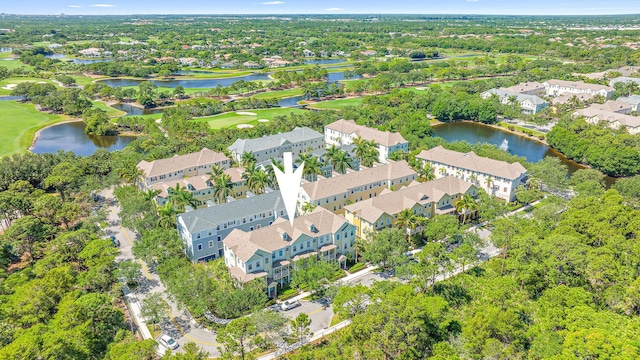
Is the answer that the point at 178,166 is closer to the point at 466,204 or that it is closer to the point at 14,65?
the point at 466,204

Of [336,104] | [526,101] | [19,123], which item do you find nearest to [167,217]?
[19,123]

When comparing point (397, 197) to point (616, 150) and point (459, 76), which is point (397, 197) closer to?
point (616, 150)

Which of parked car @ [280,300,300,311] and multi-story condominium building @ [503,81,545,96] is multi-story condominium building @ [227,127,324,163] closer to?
parked car @ [280,300,300,311]

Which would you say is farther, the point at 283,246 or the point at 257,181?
the point at 257,181

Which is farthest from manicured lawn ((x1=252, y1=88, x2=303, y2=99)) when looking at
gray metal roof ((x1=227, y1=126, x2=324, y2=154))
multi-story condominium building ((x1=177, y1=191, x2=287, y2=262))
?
multi-story condominium building ((x1=177, y1=191, x2=287, y2=262))

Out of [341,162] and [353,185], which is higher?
[341,162]

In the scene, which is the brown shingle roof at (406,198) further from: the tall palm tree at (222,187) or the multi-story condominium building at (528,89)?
the multi-story condominium building at (528,89)

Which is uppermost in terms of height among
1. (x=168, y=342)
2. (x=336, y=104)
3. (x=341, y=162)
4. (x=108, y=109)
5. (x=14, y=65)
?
(x=14, y=65)
